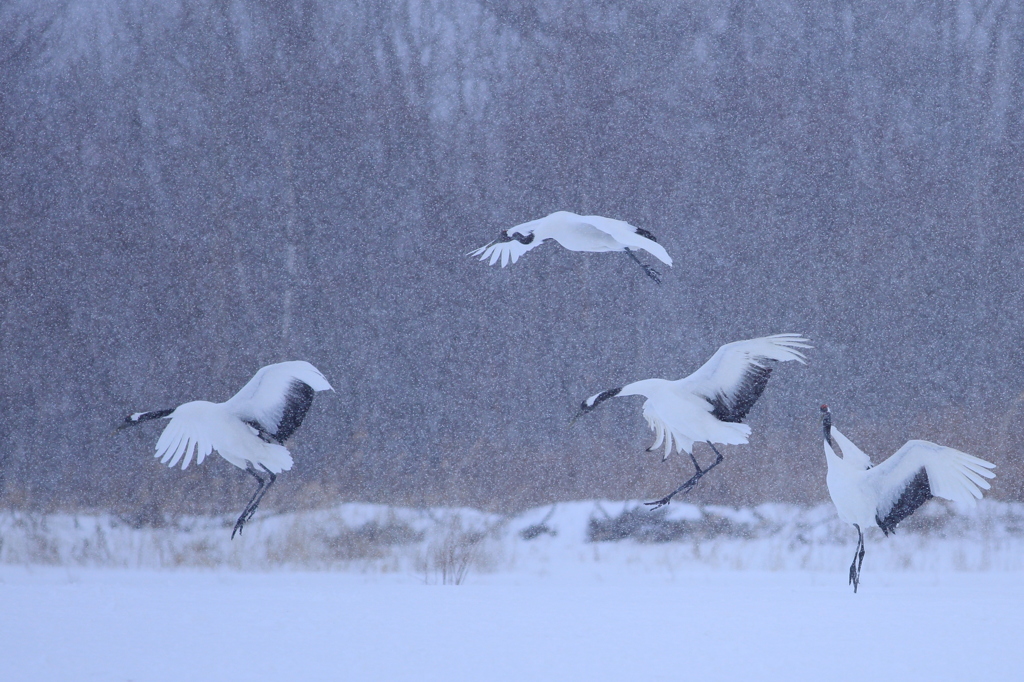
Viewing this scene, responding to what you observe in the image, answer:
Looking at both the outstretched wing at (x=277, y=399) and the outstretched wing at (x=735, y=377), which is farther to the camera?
the outstretched wing at (x=277, y=399)

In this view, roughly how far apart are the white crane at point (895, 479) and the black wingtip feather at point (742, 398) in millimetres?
314

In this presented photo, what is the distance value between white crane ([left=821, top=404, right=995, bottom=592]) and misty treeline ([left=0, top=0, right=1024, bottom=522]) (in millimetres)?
4438

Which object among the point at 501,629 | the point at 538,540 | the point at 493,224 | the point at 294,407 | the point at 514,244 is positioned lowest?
→ the point at 538,540

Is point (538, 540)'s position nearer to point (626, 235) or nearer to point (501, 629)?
point (501, 629)

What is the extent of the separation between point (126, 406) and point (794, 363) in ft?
20.7

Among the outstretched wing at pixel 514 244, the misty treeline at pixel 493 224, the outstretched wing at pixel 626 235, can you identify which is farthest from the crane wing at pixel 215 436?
the misty treeline at pixel 493 224

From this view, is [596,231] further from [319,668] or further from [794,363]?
[794,363]

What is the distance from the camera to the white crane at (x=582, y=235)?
14.0 ft

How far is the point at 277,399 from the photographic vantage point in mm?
4781

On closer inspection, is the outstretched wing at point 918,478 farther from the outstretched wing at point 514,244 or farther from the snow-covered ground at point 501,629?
the outstretched wing at point 514,244

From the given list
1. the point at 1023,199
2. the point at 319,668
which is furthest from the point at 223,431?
the point at 1023,199

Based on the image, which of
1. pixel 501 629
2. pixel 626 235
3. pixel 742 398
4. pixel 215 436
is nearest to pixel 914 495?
pixel 742 398

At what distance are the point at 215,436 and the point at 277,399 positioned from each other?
33 centimetres

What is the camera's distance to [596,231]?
4.36 metres
